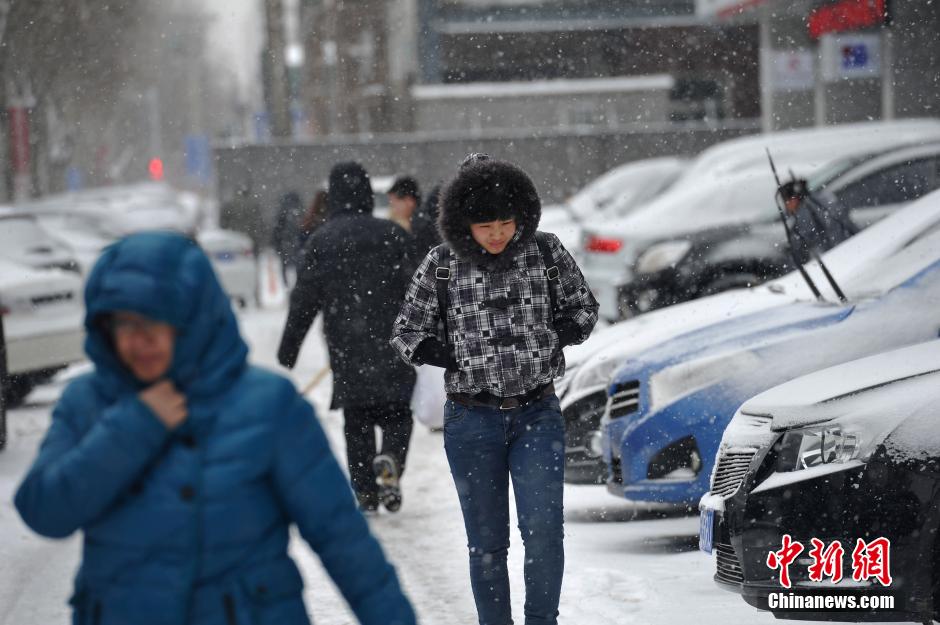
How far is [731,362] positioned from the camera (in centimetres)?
671

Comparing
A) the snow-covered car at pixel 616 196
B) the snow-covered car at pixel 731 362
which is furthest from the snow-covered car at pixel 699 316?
the snow-covered car at pixel 616 196

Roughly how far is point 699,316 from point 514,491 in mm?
3093

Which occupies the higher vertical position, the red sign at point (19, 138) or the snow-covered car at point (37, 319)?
the red sign at point (19, 138)

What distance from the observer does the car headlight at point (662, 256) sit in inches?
510

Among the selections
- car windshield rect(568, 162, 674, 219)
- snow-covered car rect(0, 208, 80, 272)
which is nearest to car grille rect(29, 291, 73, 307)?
snow-covered car rect(0, 208, 80, 272)

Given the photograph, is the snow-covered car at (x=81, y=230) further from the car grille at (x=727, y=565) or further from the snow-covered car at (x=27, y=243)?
the car grille at (x=727, y=565)

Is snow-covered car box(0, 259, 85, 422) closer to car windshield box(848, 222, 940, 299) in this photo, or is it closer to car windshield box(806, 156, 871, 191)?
car windshield box(806, 156, 871, 191)

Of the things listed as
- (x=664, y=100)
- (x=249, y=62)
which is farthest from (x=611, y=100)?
(x=249, y=62)

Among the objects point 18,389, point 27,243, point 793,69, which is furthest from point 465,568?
point 793,69

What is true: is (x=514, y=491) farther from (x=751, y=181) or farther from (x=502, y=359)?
(x=751, y=181)

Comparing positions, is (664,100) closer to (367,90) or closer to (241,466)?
(367,90)

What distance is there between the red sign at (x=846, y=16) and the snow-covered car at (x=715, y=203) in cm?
857

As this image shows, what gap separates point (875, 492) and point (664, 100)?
46.7 m

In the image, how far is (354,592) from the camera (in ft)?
9.60
